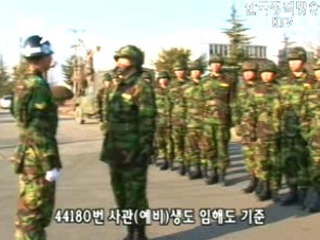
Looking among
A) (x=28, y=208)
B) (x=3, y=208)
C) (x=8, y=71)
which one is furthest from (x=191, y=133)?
(x=8, y=71)

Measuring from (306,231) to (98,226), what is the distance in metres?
2.06

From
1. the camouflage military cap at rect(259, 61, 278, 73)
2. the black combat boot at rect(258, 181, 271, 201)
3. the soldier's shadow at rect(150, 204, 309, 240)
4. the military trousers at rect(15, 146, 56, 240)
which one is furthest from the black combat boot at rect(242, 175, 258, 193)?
the military trousers at rect(15, 146, 56, 240)

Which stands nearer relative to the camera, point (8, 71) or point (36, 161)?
point (36, 161)

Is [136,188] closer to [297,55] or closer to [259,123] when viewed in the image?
[259,123]

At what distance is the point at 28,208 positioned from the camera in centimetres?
457

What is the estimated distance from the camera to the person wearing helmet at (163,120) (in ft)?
31.8

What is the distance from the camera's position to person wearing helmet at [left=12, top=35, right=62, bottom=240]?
4.44m

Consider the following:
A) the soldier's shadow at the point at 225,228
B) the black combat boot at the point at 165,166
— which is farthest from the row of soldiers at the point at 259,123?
the black combat boot at the point at 165,166

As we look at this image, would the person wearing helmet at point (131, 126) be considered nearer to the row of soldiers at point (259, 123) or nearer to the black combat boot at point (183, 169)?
the row of soldiers at point (259, 123)

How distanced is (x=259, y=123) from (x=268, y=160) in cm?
45

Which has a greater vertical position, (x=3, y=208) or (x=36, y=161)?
(x=36, y=161)

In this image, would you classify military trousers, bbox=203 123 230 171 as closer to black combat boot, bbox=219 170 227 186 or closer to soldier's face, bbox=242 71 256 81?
black combat boot, bbox=219 170 227 186

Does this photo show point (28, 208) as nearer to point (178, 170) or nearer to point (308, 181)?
point (308, 181)

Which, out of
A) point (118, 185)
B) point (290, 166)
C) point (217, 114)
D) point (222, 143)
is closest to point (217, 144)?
point (222, 143)
